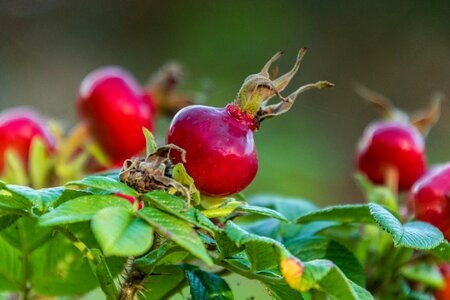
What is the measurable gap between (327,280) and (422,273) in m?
0.42

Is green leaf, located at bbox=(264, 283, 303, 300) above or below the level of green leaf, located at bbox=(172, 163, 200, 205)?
below

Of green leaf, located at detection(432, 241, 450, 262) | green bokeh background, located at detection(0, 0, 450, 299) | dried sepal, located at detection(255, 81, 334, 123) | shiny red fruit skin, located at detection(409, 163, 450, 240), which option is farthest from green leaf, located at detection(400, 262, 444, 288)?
green bokeh background, located at detection(0, 0, 450, 299)

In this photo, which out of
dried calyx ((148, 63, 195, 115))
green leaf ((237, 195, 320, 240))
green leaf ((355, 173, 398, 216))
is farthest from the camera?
dried calyx ((148, 63, 195, 115))

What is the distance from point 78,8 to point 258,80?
7322 mm

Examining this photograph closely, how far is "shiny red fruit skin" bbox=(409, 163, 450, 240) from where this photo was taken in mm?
852

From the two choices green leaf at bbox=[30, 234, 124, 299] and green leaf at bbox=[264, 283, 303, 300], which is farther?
green leaf at bbox=[30, 234, 124, 299]

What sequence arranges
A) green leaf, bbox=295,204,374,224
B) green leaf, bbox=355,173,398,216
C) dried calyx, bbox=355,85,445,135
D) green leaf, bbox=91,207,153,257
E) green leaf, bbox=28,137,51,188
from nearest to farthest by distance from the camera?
green leaf, bbox=91,207,153,257
green leaf, bbox=295,204,374,224
green leaf, bbox=355,173,398,216
green leaf, bbox=28,137,51,188
dried calyx, bbox=355,85,445,135

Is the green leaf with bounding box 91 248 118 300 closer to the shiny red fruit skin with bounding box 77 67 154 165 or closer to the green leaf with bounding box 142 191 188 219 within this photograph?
the green leaf with bounding box 142 191 188 219

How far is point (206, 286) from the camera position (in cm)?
70

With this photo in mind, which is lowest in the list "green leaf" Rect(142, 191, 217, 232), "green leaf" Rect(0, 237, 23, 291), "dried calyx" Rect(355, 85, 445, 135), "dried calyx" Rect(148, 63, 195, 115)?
"green leaf" Rect(0, 237, 23, 291)

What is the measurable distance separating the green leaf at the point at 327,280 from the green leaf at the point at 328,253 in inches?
7.6

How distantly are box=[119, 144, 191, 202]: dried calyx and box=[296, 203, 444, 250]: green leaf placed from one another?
170mm

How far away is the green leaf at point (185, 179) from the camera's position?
63 cm

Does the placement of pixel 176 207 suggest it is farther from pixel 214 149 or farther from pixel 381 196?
pixel 381 196
